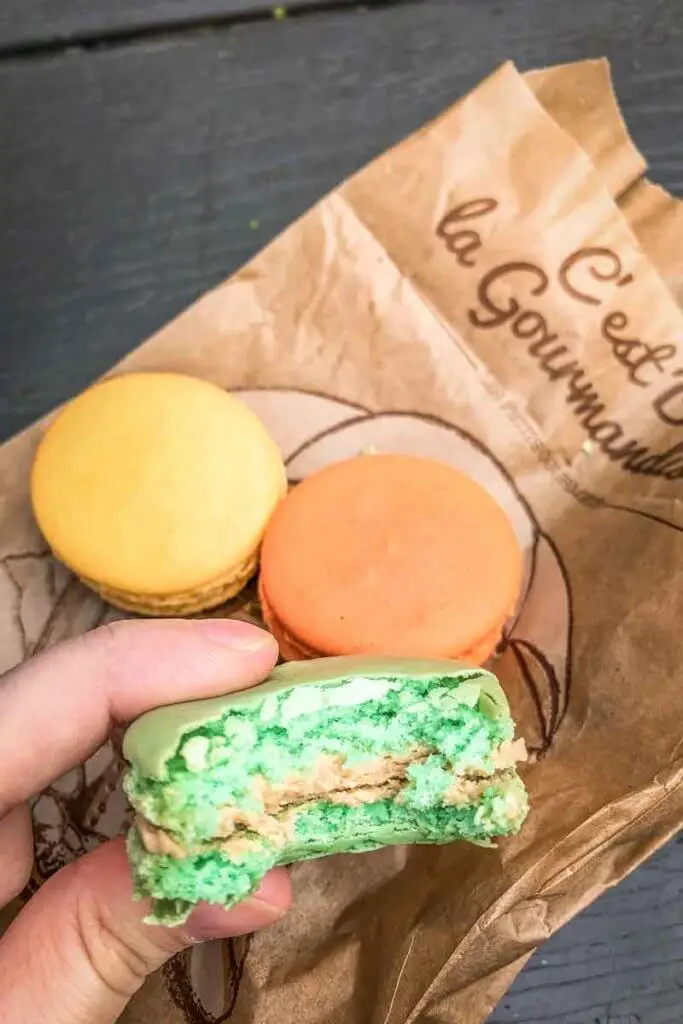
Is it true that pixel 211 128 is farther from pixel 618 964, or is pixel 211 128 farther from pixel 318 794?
pixel 618 964

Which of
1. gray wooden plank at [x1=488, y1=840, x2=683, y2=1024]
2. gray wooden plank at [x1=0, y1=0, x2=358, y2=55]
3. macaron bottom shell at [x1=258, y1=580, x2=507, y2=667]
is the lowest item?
gray wooden plank at [x1=488, y1=840, x2=683, y2=1024]

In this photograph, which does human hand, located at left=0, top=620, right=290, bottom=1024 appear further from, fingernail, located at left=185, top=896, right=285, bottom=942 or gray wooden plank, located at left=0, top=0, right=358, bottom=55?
gray wooden plank, located at left=0, top=0, right=358, bottom=55

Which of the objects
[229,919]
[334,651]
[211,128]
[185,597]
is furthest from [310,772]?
[211,128]

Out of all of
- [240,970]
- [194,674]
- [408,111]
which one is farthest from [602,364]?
[240,970]

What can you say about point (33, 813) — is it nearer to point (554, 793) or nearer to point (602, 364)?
point (554, 793)

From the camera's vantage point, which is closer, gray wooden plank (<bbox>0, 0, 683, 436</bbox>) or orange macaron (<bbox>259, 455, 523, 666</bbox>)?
orange macaron (<bbox>259, 455, 523, 666</bbox>)

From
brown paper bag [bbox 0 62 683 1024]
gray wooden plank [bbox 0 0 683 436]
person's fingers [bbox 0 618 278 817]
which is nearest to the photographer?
person's fingers [bbox 0 618 278 817]

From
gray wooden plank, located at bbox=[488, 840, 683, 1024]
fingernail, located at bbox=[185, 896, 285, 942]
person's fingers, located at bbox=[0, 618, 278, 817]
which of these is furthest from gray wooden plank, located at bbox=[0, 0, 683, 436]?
gray wooden plank, located at bbox=[488, 840, 683, 1024]
